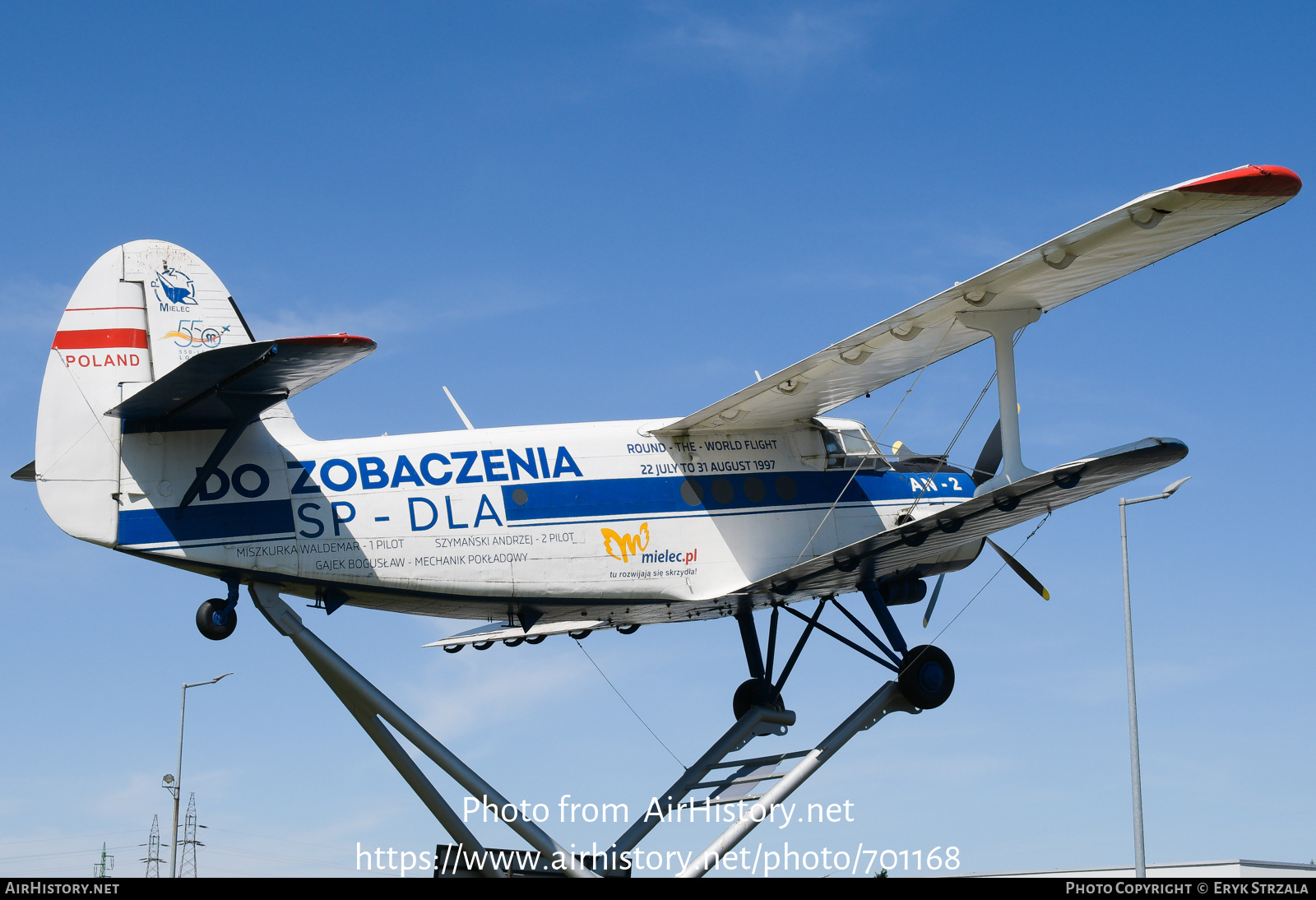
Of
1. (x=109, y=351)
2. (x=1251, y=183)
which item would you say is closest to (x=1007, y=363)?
(x=1251, y=183)

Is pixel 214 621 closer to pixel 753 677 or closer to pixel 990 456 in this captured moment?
pixel 753 677

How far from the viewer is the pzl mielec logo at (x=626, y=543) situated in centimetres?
1672

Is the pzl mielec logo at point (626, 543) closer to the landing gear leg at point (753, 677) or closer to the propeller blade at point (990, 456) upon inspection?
the landing gear leg at point (753, 677)

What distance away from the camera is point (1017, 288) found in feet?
51.6

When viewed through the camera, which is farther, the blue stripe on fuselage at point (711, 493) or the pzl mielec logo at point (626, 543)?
the pzl mielec logo at point (626, 543)

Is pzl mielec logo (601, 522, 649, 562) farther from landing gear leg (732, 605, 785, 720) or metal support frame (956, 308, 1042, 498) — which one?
metal support frame (956, 308, 1042, 498)

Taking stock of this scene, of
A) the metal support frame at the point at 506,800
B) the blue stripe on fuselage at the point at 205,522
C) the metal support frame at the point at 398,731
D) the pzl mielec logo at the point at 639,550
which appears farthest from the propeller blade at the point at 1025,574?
the blue stripe on fuselage at the point at 205,522

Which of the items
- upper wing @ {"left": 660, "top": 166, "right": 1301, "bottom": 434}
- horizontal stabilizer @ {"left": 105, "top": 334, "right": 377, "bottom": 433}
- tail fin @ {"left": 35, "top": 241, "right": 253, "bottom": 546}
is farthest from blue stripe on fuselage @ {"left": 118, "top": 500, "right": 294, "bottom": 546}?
upper wing @ {"left": 660, "top": 166, "right": 1301, "bottom": 434}

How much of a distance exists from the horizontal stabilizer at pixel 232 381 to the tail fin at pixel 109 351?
0.49 metres

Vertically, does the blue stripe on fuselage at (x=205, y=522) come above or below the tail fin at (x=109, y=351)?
below

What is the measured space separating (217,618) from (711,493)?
6.80 m

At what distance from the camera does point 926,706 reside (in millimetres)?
17453

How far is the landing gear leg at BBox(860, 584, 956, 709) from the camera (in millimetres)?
17406
